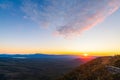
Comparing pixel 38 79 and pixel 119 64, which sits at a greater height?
pixel 119 64

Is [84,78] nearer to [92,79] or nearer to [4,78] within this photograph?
[92,79]

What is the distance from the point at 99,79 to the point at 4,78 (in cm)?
11981

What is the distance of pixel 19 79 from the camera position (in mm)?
120375

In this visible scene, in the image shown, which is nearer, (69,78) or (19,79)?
(69,78)

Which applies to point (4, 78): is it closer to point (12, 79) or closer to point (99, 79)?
point (12, 79)

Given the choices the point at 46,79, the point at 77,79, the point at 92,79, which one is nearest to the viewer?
the point at 92,79

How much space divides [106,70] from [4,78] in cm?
11898

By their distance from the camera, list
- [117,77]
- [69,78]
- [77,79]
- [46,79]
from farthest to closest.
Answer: [46,79], [69,78], [77,79], [117,77]

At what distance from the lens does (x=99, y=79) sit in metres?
12.6

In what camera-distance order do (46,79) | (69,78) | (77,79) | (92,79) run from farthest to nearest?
(46,79) → (69,78) → (77,79) → (92,79)

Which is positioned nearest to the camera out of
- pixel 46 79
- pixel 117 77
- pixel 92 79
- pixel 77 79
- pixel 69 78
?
pixel 117 77

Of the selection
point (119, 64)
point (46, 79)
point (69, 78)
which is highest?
point (119, 64)

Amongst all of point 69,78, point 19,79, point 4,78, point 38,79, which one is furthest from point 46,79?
point 69,78

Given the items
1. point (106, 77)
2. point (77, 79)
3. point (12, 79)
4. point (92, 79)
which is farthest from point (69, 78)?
point (12, 79)
